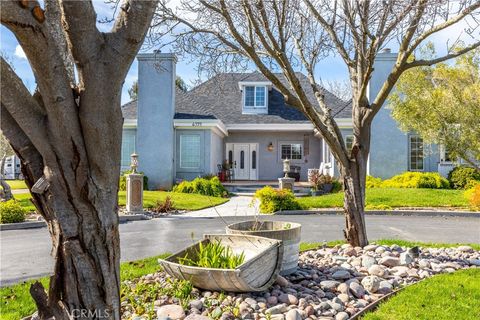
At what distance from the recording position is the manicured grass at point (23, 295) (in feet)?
14.0

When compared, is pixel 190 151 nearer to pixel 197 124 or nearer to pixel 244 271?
pixel 197 124

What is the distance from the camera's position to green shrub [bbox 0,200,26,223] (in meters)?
11.6

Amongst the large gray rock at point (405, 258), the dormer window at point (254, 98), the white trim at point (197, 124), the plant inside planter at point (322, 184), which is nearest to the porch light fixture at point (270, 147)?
the dormer window at point (254, 98)

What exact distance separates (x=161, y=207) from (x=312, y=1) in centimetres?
973

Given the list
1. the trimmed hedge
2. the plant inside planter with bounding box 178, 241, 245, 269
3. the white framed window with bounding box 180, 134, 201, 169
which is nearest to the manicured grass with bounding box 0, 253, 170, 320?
the plant inside planter with bounding box 178, 241, 245, 269

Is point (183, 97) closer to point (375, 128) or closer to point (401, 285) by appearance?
point (375, 128)

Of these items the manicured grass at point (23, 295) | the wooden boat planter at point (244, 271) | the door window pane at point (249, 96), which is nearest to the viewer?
the wooden boat planter at point (244, 271)

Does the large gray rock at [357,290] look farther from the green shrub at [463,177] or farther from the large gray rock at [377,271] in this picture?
the green shrub at [463,177]

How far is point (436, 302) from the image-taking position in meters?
4.38

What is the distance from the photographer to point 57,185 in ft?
7.86

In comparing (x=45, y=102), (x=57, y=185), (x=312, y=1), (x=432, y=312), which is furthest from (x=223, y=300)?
(x=312, y=1)

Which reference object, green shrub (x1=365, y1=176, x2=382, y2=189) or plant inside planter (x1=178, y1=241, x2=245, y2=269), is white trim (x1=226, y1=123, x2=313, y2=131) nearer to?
green shrub (x1=365, y1=176, x2=382, y2=189)

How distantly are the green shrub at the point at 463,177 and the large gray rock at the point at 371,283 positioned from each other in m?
15.9

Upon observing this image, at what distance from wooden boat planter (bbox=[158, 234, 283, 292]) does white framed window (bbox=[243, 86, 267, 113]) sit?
20125 mm
